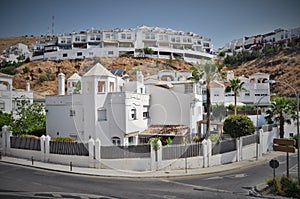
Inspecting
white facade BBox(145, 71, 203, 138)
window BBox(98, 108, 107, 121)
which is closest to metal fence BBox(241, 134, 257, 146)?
white facade BBox(145, 71, 203, 138)

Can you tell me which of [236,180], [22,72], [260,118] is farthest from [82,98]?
[22,72]

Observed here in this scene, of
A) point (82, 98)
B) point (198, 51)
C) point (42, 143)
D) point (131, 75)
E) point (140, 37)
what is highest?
point (198, 51)

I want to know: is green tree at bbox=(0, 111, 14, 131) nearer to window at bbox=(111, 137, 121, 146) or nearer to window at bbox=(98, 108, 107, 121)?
window at bbox=(98, 108, 107, 121)

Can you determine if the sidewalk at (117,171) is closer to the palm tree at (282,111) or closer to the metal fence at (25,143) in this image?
the metal fence at (25,143)

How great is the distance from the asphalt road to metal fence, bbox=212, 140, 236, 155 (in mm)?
2939

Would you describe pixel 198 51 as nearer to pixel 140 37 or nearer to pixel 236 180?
pixel 140 37

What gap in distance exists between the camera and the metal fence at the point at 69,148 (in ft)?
64.3

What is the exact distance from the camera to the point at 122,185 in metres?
15.1

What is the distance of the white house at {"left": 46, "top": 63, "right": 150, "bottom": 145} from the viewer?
2439 centimetres

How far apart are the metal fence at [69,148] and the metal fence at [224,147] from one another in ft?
34.6

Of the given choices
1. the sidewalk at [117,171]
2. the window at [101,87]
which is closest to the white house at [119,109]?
the window at [101,87]

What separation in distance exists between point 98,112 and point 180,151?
369 inches

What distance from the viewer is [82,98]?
82.7 feet

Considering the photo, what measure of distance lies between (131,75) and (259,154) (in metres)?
16.6
